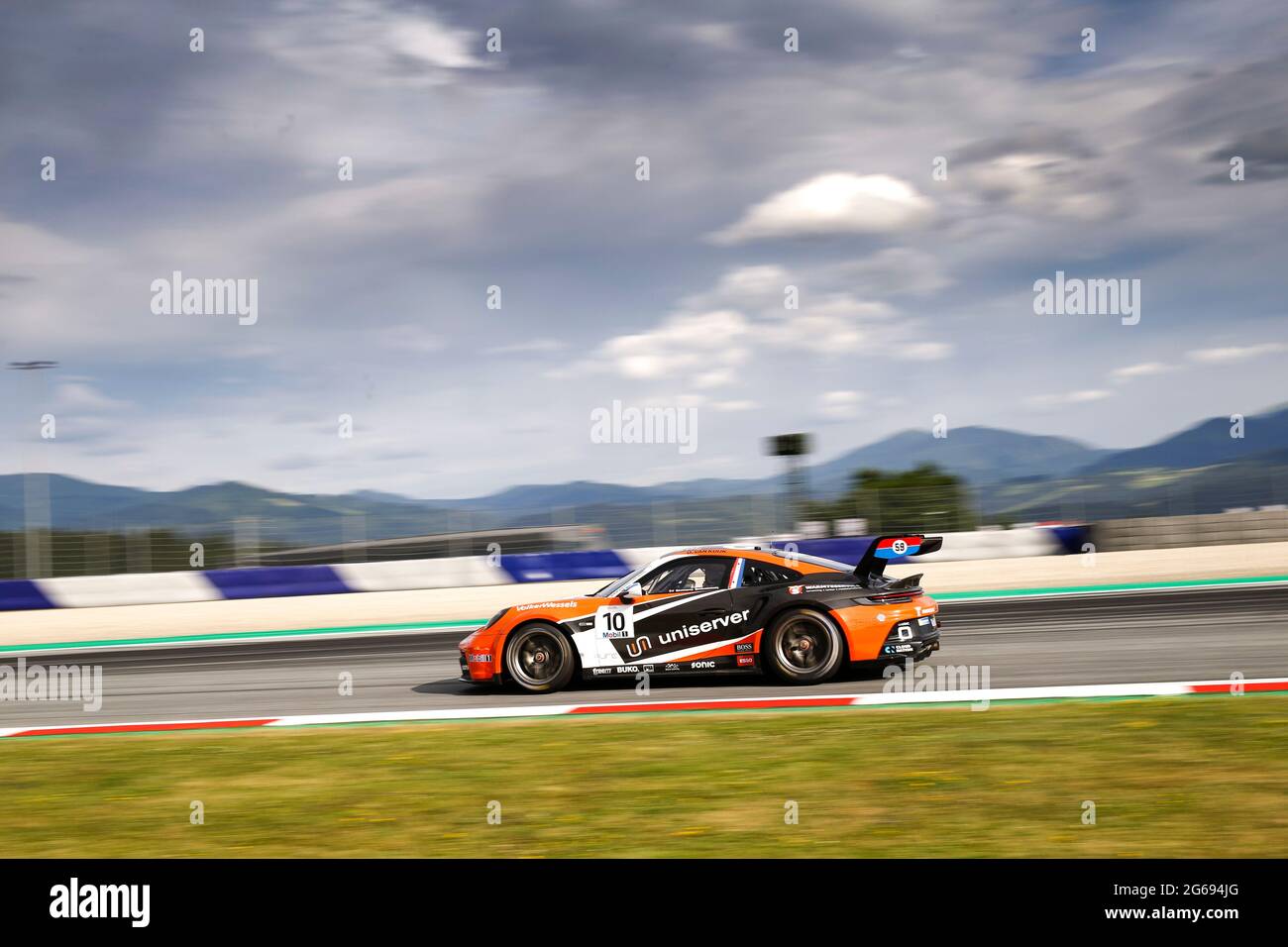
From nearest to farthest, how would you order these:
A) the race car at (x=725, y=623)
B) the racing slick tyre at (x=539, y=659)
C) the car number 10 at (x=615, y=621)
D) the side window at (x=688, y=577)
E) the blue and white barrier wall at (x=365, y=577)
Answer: the race car at (x=725, y=623)
the side window at (x=688, y=577)
the car number 10 at (x=615, y=621)
the racing slick tyre at (x=539, y=659)
the blue and white barrier wall at (x=365, y=577)

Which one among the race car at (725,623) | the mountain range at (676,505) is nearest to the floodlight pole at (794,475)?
the mountain range at (676,505)

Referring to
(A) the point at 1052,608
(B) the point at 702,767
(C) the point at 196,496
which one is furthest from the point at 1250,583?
(C) the point at 196,496

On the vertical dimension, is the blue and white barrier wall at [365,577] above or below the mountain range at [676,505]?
below

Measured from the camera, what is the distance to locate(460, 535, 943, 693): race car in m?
9.20

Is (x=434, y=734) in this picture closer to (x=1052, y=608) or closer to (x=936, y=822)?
(x=936, y=822)

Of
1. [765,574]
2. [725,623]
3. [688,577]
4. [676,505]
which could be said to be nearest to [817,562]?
[765,574]

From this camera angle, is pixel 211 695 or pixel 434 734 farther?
pixel 211 695

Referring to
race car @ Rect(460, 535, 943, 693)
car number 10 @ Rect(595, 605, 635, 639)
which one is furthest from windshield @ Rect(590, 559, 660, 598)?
car number 10 @ Rect(595, 605, 635, 639)

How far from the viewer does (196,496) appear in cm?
2731

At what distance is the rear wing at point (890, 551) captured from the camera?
29.0ft

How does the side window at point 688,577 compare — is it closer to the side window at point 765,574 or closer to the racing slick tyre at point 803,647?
the side window at point 765,574

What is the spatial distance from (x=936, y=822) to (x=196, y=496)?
25220 mm
